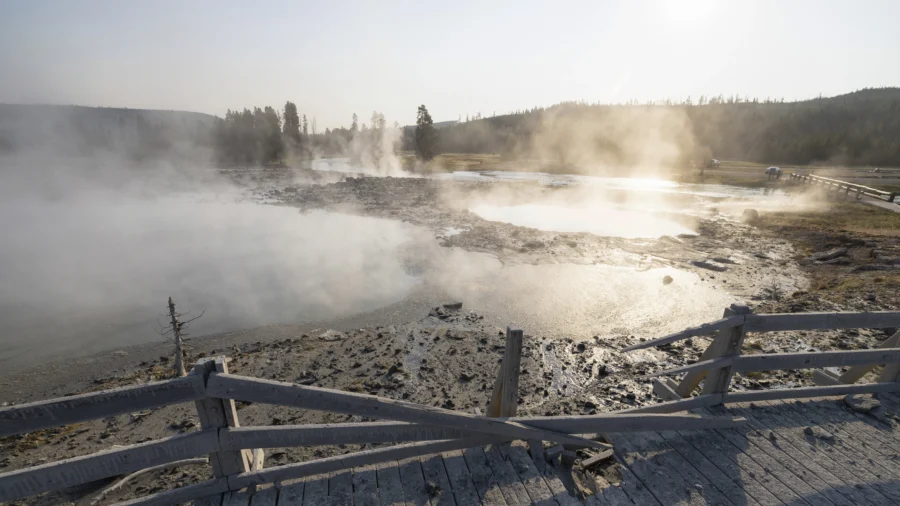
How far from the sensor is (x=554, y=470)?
325 centimetres

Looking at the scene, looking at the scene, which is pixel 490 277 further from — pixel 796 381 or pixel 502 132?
pixel 502 132

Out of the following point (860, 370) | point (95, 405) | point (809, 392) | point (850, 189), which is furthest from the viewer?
point (850, 189)

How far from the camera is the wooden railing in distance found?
88.6 inches

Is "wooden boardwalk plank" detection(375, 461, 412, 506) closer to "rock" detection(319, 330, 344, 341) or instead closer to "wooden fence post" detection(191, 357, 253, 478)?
"wooden fence post" detection(191, 357, 253, 478)

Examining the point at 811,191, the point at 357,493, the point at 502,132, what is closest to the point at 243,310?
the point at 357,493

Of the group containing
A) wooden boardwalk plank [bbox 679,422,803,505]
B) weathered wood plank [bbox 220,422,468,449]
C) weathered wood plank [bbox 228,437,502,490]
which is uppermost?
weathered wood plank [bbox 220,422,468,449]

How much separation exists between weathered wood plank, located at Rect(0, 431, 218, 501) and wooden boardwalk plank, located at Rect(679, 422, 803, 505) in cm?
405

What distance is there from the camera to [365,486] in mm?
2986

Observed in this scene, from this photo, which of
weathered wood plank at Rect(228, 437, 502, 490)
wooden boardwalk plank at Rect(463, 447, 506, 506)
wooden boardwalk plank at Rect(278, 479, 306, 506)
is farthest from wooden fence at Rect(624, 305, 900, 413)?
wooden boardwalk plank at Rect(278, 479, 306, 506)

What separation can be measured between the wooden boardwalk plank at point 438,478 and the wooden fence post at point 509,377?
70cm

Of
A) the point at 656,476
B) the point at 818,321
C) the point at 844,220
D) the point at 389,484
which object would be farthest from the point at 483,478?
the point at 844,220

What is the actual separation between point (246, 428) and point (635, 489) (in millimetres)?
3011

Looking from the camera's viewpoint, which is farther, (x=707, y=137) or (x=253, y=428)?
(x=707, y=137)

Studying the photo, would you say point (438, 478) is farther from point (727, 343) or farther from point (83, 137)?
point (83, 137)
